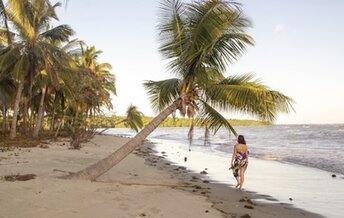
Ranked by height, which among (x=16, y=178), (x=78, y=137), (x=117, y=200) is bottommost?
(x=117, y=200)

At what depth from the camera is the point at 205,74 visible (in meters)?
9.69

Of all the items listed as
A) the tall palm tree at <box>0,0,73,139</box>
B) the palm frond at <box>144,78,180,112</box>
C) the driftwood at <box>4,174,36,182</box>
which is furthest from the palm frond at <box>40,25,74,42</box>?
the driftwood at <box>4,174,36,182</box>

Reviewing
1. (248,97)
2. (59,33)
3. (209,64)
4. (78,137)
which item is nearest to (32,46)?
(59,33)

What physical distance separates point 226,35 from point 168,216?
189 inches

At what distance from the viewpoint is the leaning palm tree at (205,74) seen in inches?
367

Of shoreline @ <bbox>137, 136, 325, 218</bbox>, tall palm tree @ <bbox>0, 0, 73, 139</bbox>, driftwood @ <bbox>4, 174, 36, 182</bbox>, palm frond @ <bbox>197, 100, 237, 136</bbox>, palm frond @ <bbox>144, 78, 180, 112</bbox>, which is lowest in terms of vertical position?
shoreline @ <bbox>137, 136, 325, 218</bbox>

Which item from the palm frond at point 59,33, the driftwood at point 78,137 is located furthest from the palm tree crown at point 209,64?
the palm frond at point 59,33

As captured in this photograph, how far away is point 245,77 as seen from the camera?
978 cm

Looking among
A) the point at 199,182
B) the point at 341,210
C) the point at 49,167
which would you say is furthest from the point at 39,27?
the point at 341,210

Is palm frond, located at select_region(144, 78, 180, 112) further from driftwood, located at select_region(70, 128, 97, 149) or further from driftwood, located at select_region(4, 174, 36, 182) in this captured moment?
driftwood, located at select_region(70, 128, 97, 149)

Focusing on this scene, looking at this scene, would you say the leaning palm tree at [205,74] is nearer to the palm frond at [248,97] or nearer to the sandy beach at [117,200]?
the palm frond at [248,97]

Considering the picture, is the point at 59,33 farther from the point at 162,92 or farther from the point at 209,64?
the point at 209,64

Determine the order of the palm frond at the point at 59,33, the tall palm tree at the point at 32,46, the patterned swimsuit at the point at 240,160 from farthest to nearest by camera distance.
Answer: the palm frond at the point at 59,33, the tall palm tree at the point at 32,46, the patterned swimsuit at the point at 240,160

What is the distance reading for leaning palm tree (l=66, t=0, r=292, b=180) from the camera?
30.6 ft
